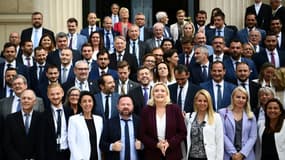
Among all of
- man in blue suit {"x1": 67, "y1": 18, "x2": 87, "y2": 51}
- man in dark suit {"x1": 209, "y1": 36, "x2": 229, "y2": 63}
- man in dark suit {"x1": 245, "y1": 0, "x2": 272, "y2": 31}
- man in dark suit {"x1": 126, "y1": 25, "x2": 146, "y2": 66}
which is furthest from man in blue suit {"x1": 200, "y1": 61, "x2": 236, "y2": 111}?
man in dark suit {"x1": 245, "y1": 0, "x2": 272, "y2": 31}

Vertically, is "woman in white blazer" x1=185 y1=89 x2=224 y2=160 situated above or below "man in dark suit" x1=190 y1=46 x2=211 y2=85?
below

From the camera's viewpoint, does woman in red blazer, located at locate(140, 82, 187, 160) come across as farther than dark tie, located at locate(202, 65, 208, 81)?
No

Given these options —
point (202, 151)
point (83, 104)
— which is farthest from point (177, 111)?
point (83, 104)

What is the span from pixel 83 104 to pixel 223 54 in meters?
3.05

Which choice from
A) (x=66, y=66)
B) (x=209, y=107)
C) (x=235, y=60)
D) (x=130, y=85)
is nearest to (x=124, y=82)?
(x=130, y=85)

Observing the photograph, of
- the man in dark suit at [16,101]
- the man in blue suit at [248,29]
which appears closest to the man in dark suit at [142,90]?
the man in dark suit at [16,101]

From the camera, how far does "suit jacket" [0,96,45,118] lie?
9.50m

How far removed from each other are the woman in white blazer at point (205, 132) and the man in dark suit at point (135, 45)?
2.80m

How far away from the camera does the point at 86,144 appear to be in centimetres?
899

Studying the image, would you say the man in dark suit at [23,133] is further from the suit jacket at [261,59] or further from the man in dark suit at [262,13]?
the man in dark suit at [262,13]

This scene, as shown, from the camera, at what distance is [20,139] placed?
895 centimetres

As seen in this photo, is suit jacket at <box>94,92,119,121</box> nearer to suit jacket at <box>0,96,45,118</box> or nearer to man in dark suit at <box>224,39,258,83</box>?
suit jacket at <box>0,96,45,118</box>

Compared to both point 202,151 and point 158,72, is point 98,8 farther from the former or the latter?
point 202,151

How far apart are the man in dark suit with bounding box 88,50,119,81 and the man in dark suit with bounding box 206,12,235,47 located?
233 cm
